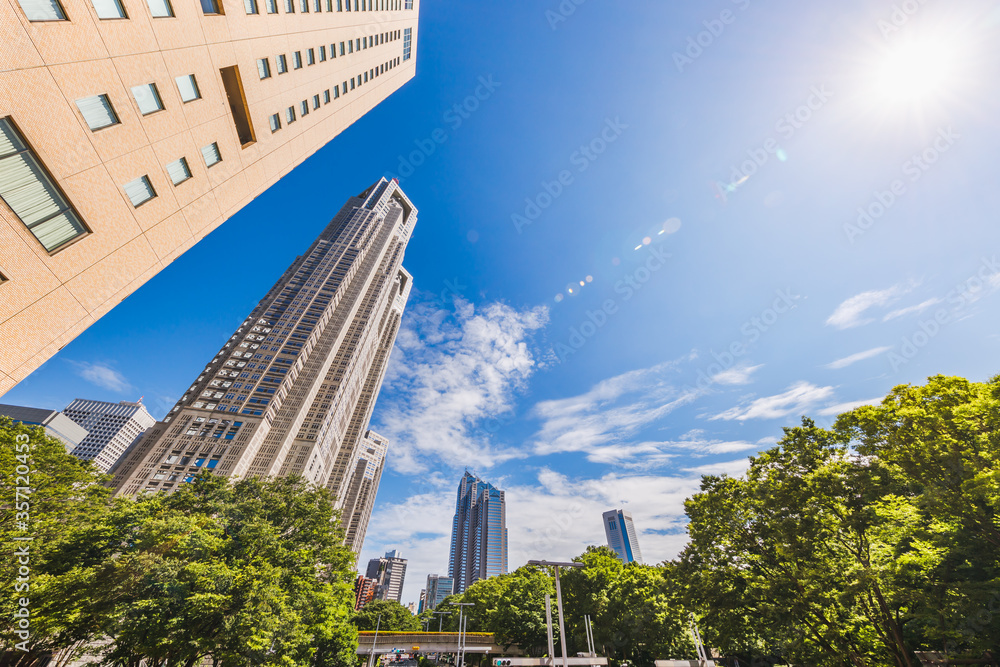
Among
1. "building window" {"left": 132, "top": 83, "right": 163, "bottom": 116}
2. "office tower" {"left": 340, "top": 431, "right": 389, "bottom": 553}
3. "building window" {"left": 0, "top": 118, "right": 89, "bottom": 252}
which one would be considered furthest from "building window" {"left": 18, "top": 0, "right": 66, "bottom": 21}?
"office tower" {"left": 340, "top": 431, "right": 389, "bottom": 553}

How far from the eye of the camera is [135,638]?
17.2m

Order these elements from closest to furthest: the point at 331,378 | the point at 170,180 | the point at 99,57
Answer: the point at 99,57
the point at 170,180
the point at 331,378

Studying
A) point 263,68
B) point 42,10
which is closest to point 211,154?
point 263,68

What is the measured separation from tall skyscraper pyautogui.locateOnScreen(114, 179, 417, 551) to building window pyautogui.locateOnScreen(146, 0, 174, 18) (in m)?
59.9

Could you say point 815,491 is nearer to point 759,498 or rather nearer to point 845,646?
point 759,498

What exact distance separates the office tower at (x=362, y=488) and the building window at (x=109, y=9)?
104411mm

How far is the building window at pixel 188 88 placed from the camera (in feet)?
51.2

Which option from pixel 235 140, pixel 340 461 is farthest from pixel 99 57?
pixel 340 461

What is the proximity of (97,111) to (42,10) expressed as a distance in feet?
9.13

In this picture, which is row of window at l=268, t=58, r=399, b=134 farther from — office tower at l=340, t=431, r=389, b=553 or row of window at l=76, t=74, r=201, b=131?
office tower at l=340, t=431, r=389, b=553

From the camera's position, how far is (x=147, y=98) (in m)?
14.4

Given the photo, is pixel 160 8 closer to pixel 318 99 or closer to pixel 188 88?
pixel 188 88

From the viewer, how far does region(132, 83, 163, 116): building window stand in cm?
1400

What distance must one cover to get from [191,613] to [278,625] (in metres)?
4.15
